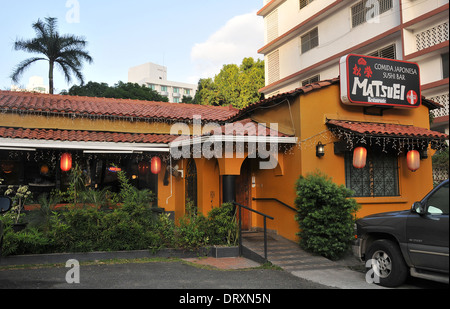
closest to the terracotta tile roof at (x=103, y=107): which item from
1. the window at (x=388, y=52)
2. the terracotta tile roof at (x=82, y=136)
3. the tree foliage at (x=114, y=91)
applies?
the terracotta tile roof at (x=82, y=136)

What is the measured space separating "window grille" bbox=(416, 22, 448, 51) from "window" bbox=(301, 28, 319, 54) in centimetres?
721

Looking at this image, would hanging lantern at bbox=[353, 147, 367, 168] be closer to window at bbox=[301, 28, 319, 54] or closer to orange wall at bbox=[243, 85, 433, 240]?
orange wall at bbox=[243, 85, 433, 240]

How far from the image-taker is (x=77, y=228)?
8.00m

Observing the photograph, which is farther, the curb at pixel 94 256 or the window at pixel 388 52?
the window at pixel 388 52

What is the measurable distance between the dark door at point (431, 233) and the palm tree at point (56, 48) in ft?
79.0

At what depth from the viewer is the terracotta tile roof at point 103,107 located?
38.7ft

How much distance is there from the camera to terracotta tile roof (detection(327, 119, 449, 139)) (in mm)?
8734

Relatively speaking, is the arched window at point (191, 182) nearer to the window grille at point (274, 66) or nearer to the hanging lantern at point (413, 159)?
the hanging lantern at point (413, 159)

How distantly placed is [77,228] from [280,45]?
22993 mm

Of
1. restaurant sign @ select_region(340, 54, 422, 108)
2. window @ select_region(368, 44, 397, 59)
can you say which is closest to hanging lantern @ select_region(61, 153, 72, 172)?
restaurant sign @ select_region(340, 54, 422, 108)

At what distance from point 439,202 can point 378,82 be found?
14.8 ft

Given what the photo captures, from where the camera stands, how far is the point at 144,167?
12.2 metres

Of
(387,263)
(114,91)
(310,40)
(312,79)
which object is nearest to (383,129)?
(387,263)

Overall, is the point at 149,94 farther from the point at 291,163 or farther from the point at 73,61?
the point at 291,163
